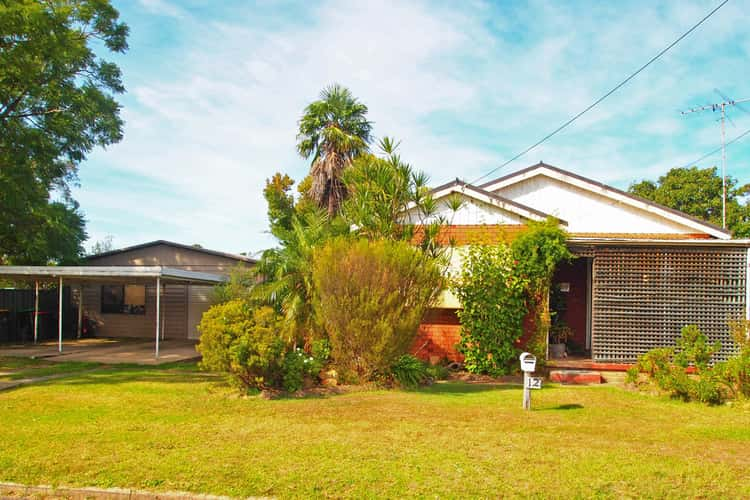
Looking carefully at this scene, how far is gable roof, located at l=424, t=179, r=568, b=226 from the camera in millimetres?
14430

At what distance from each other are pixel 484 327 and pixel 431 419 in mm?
5205

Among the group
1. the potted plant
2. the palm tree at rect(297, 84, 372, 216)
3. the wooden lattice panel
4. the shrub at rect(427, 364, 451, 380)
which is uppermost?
the palm tree at rect(297, 84, 372, 216)

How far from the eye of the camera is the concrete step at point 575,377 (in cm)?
1205

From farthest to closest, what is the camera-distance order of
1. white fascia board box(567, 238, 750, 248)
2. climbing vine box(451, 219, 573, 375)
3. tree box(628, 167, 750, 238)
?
tree box(628, 167, 750, 238)
climbing vine box(451, 219, 573, 375)
white fascia board box(567, 238, 750, 248)

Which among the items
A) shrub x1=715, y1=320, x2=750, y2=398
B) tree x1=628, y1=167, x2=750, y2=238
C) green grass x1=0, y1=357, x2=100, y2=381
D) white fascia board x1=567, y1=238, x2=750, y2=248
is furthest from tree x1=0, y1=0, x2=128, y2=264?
tree x1=628, y1=167, x2=750, y2=238

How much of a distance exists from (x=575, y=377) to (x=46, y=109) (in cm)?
1681

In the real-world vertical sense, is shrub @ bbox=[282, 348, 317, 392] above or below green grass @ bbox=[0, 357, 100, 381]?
above

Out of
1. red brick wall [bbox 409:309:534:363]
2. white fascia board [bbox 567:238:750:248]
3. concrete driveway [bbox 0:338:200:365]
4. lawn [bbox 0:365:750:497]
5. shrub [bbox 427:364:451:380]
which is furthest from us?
concrete driveway [bbox 0:338:200:365]

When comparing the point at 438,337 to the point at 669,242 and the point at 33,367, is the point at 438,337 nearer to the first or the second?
the point at 669,242

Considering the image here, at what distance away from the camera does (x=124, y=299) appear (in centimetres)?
2273

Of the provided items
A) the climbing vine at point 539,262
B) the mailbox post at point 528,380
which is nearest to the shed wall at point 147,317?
the climbing vine at point 539,262

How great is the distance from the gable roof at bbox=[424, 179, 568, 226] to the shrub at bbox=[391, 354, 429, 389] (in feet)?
15.8

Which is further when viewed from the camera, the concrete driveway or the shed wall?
the shed wall

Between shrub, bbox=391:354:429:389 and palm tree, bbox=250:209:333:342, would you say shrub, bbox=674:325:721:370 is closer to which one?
shrub, bbox=391:354:429:389
